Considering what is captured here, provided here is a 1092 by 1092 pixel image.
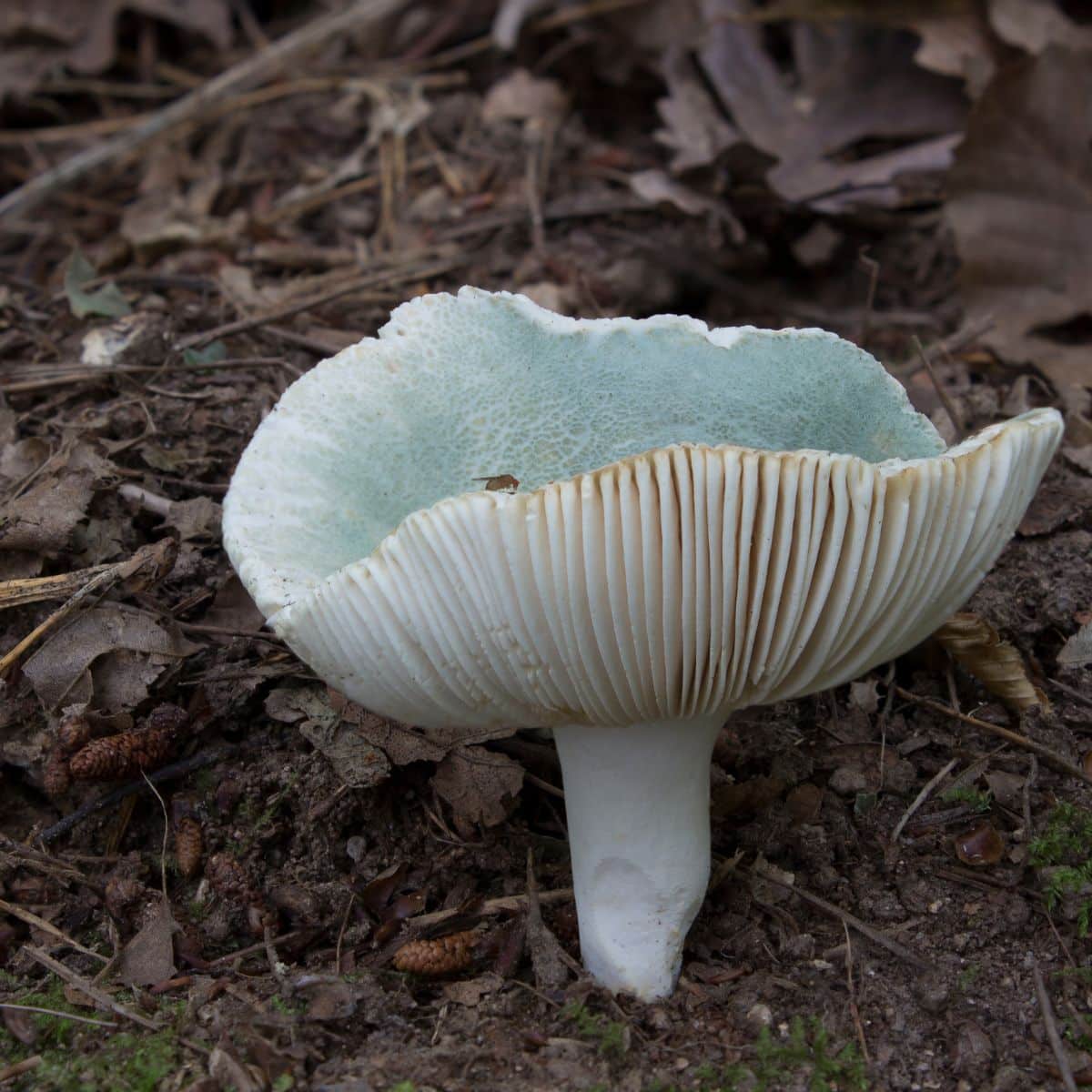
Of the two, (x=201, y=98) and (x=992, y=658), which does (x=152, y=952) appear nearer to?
(x=992, y=658)

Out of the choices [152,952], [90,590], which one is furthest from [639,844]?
[90,590]

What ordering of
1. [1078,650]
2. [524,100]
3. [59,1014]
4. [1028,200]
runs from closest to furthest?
[59,1014]
[1078,650]
[1028,200]
[524,100]

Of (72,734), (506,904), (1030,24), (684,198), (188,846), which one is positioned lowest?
(506,904)

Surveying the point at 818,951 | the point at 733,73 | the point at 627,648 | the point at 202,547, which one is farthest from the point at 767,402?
the point at 733,73

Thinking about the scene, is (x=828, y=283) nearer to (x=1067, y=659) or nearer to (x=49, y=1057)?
(x=1067, y=659)

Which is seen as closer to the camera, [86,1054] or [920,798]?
[86,1054]

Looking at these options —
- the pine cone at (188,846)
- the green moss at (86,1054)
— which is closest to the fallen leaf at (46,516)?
the pine cone at (188,846)
